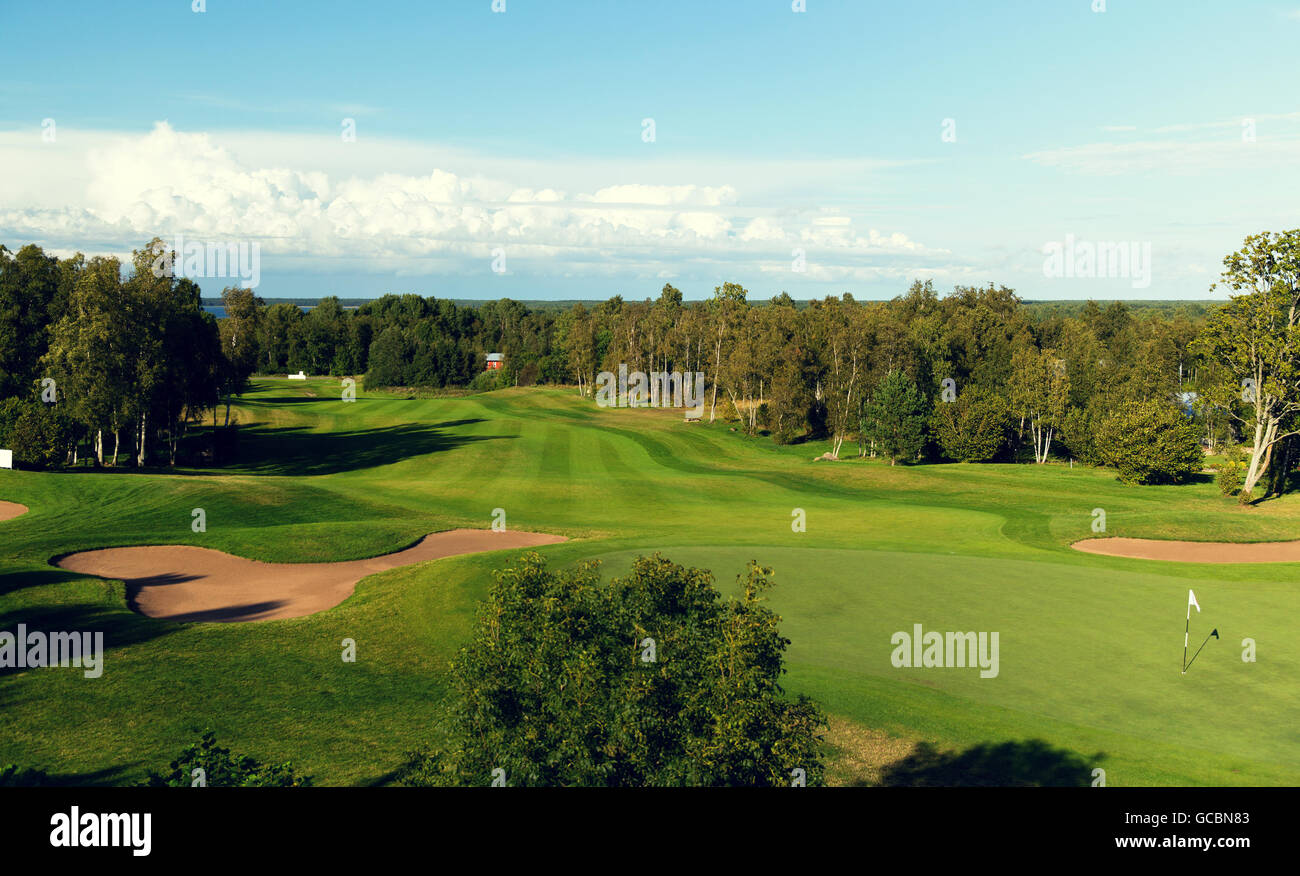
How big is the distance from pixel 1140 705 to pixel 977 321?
88460mm

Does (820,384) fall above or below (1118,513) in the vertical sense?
above

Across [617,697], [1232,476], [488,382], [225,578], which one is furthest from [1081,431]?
[488,382]

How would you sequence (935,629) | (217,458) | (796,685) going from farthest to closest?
1. (217,458)
2. (935,629)
3. (796,685)

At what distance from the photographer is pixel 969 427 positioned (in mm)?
81875

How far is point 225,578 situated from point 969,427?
6814cm

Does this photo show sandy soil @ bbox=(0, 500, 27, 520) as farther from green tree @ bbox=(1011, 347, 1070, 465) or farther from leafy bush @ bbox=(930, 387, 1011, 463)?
green tree @ bbox=(1011, 347, 1070, 465)

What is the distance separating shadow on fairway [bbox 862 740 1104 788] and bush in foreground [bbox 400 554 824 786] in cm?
543

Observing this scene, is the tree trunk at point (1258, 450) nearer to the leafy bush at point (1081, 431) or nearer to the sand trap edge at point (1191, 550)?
the sand trap edge at point (1191, 550)

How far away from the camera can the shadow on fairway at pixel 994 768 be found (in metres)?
17.6

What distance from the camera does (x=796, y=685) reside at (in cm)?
2236

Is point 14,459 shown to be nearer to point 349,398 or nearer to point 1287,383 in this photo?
point 349,398

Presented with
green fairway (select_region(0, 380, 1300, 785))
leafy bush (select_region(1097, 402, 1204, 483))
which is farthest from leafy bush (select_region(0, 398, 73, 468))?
leafy bush (select_region(1097, 402, 1204, 483))

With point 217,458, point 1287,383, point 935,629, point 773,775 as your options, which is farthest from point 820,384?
point 773,775
